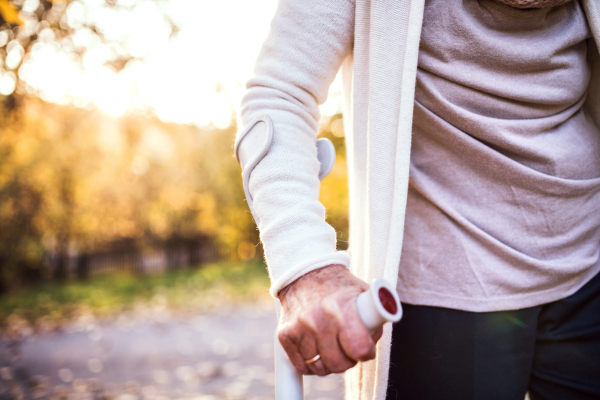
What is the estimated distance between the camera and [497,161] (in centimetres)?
105

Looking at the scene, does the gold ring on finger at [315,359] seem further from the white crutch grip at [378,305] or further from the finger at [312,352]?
the white crutch grip at [378,305]

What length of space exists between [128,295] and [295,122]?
10.4 metres

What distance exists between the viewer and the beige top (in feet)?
3.34

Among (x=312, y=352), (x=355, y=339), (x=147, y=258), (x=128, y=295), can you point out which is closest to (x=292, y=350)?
(x=312, y=352)

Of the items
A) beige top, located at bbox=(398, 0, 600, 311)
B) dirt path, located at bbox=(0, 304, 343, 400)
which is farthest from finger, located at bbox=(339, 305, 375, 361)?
dirt path, located at bbox=(0, 304, 343, 400)

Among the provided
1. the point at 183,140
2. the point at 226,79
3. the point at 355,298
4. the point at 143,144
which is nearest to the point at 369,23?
the point at 355,298

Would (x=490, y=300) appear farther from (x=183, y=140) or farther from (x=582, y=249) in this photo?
(x=183, y=140)

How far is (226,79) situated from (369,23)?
450 inches

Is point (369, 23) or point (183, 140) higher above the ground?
point (183, 140)

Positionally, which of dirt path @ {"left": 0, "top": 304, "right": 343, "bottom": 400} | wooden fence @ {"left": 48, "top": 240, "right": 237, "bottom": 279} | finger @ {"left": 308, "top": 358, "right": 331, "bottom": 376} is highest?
finger @ {"left": 308, "top": 358, "right": 331, "bottom": 376}

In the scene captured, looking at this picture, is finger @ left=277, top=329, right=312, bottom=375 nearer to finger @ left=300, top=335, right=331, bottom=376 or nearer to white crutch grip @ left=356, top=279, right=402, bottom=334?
finger @ left=300, top=335, right=331, bottom=376

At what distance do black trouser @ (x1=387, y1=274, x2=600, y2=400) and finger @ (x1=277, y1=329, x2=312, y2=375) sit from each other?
0.44m

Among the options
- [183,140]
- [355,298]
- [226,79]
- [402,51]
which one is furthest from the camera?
[183,140]

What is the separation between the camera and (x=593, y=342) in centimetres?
115
